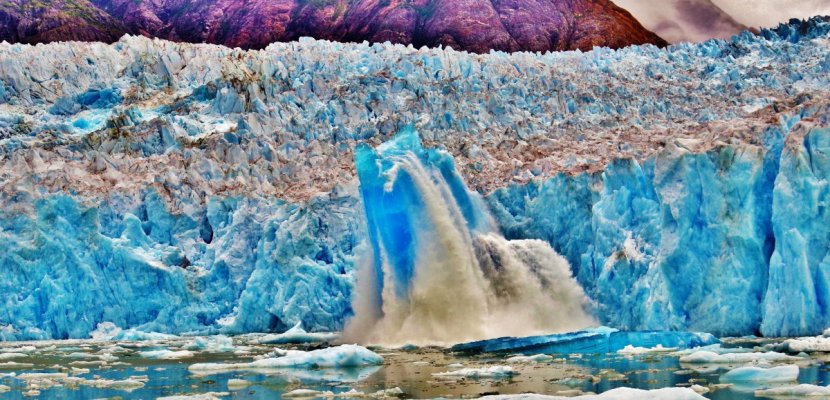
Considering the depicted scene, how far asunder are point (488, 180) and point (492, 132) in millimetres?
7451

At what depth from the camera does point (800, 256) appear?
15969 mm

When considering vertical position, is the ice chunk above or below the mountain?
below

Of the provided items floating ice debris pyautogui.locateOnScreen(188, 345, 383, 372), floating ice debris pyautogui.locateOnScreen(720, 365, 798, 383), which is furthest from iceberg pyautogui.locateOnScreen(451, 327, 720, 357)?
floating ice debris pyautogui.locateOnScreen(720, 365, 798, 383)

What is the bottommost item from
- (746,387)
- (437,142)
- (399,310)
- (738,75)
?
(746,387)

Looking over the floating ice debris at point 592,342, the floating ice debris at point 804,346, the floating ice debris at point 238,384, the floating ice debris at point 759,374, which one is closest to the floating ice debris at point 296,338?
the floating ice debris at point 592,342

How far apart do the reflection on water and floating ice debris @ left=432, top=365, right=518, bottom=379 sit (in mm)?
127

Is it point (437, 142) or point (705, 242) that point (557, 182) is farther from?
point (437, 142)

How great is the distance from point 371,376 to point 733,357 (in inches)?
189

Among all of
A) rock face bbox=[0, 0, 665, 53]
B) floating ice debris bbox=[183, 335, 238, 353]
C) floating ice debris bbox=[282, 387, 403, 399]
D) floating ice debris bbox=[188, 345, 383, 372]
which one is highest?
rock face bbox=[0, 0, 665, 53]

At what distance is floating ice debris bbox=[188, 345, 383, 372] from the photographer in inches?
591

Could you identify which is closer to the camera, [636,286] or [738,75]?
[636,286]

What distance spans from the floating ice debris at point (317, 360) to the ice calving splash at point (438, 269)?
352 cm

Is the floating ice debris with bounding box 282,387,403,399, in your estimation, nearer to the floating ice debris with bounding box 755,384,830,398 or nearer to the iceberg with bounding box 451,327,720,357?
the floating ice debris with bounding box 755,384,830,398

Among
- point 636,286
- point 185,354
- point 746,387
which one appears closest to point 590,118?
point 636,286
